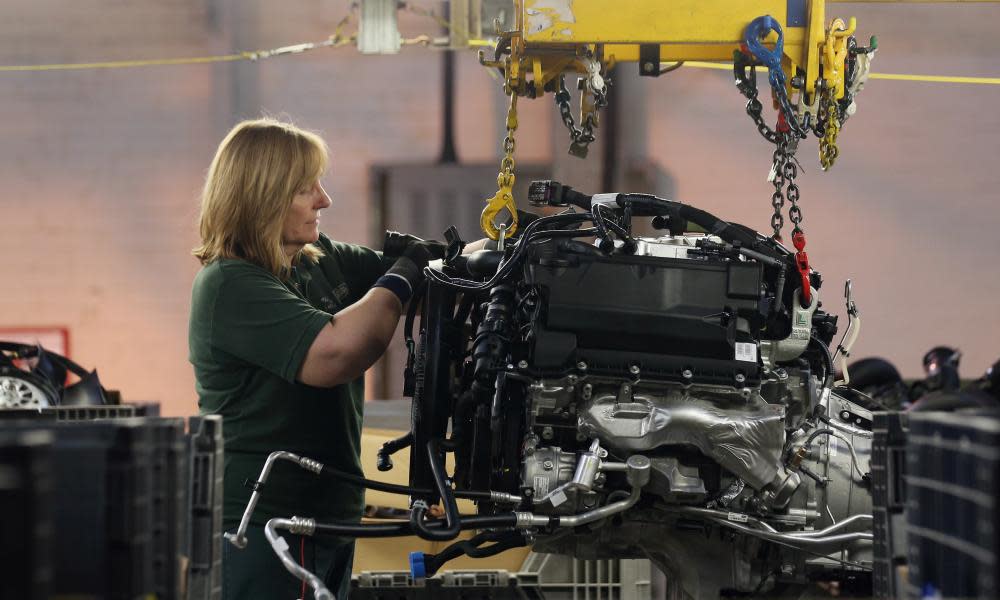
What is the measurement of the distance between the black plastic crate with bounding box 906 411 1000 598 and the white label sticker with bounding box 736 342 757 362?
2.83 feet

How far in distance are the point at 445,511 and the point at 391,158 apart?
232 inches

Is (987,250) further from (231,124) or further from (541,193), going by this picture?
(541,193)

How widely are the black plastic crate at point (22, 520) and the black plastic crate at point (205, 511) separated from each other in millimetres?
543

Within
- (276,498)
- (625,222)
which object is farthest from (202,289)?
(625,222)

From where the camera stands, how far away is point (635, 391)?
2676 mm

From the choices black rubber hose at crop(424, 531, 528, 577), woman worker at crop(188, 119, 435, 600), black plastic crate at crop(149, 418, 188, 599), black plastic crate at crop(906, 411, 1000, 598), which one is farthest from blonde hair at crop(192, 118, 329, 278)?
black plastic crate at crop(906, 411, 1000, 598)

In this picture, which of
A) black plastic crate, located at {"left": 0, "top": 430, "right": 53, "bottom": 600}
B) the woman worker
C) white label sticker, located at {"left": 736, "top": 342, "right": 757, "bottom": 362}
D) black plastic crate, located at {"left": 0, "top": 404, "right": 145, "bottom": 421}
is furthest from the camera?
the woman worker

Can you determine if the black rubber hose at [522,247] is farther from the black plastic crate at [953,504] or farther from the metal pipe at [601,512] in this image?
the black plastic crate at [953,504]

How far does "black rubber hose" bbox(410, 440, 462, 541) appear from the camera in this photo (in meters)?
2.56

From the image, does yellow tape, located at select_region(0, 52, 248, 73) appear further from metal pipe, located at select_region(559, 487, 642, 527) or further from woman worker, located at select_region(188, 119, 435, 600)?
metal pipe, located at select_region(559, 487, 642, 527)

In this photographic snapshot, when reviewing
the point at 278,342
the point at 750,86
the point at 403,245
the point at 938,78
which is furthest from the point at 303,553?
the point at 938,78

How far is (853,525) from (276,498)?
1443 millimetres

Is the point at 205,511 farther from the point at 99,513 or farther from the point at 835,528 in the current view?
the point at 835,528

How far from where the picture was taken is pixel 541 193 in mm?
2797
